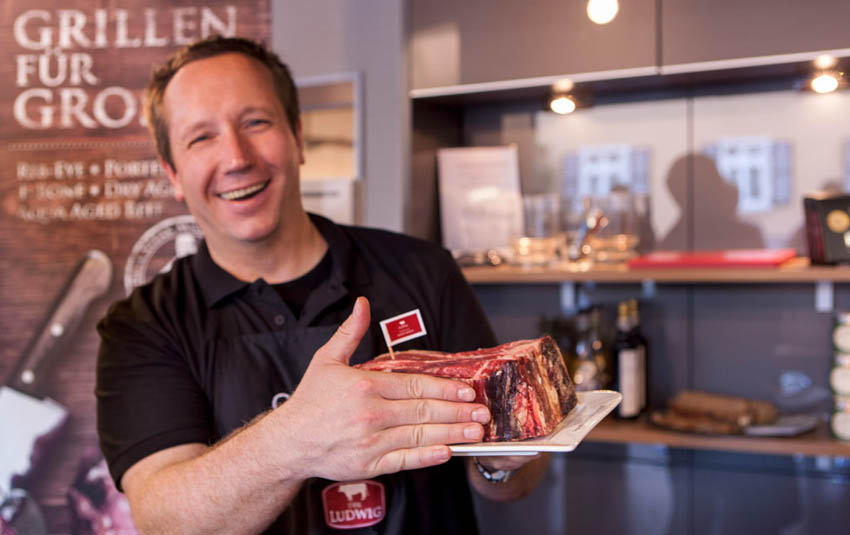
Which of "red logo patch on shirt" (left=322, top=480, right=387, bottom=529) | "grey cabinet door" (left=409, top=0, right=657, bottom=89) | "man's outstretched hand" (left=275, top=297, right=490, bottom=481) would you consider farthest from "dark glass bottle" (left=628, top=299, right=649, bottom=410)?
"man's outstretched hand" (left=275, top=297, right=490, bottom=481)

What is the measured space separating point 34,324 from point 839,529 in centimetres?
222

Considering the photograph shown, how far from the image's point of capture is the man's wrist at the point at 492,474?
4.98ft

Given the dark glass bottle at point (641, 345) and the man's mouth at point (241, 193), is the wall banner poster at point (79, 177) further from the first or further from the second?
the dark glass bottle at point (641, 345)

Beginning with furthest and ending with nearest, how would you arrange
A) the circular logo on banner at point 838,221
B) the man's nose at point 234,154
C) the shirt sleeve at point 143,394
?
the circular logo on banner at point 838,221 < the man's nose at point 234,154 < the shirt sleeve at point 143,394

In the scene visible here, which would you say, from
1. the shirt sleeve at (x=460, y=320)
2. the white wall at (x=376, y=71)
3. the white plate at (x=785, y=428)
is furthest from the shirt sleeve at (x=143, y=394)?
the white plate at (x=785, y=428)

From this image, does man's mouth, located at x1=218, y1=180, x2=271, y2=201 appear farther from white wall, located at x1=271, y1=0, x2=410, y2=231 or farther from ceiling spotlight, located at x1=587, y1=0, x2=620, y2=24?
ceiling spotlight, located at x1=587, y1=0, x2=620, y2=24

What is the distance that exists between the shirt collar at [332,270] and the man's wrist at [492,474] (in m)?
0.42

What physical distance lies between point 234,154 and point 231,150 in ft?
0.04

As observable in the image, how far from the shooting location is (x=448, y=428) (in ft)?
3.58

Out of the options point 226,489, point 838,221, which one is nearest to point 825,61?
point 838,221

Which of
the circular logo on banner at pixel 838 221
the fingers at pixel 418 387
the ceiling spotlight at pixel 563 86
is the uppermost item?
the ceiling spotlight at pixel 563 86

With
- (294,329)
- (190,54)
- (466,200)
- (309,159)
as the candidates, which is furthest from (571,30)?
(294,329)

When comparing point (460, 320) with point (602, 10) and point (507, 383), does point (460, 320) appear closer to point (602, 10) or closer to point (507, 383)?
point (507, 383)

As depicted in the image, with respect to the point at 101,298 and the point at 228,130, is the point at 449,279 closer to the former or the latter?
the point at 228,130
